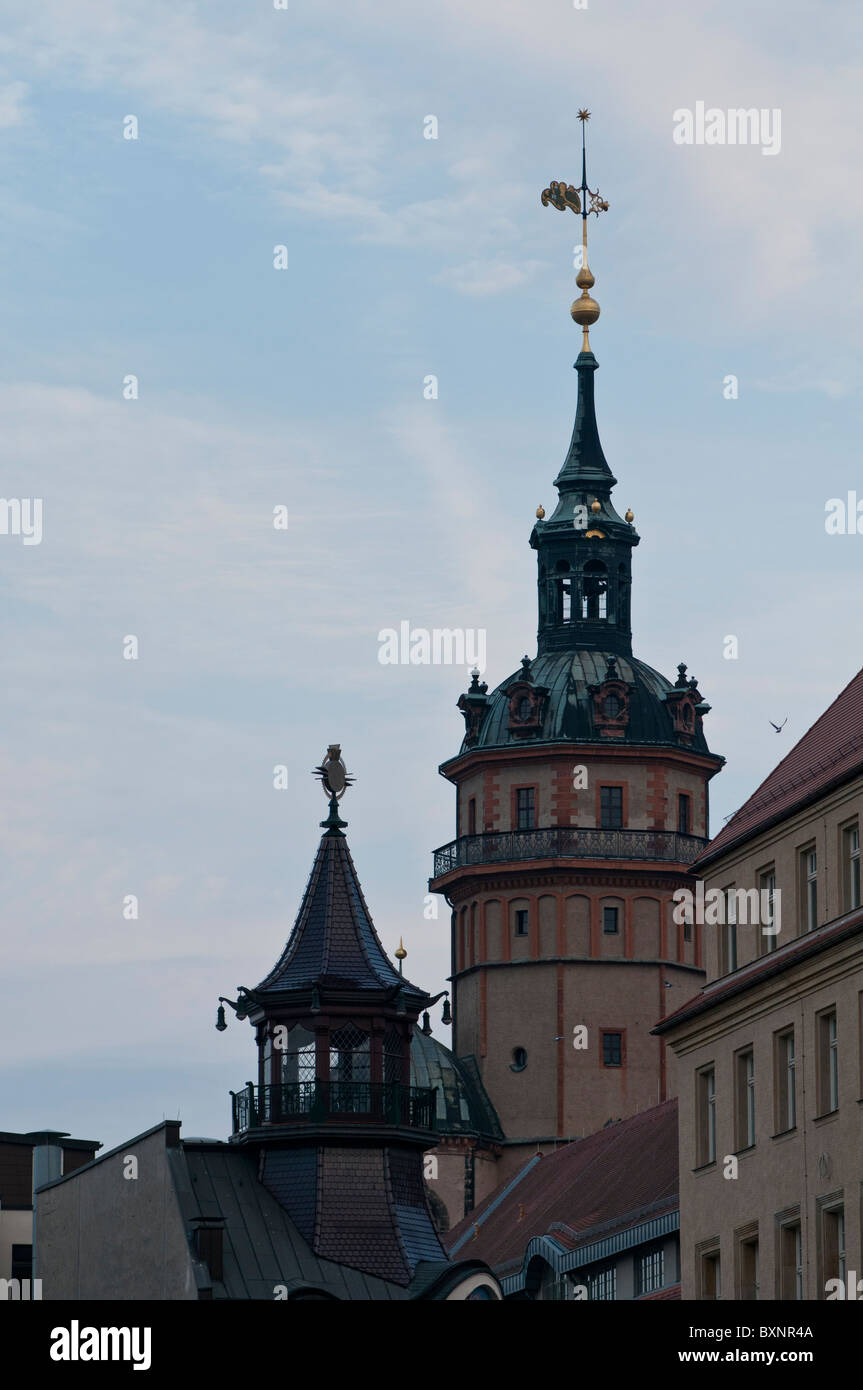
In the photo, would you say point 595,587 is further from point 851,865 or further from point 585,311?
point 851,865

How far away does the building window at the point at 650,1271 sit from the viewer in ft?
328

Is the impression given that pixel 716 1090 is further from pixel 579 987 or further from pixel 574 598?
pixel 574 598

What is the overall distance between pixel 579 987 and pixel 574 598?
55.4 feet

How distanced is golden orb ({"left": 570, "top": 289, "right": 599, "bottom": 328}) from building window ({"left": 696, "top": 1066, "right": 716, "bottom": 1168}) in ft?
248

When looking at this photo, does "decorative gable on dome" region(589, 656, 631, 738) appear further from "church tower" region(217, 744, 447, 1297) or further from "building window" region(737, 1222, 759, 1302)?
"building window" region(737, 1222, 759, 1302)

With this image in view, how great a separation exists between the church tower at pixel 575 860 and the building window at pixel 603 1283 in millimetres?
25758

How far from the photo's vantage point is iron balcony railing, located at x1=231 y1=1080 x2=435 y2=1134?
85.3m

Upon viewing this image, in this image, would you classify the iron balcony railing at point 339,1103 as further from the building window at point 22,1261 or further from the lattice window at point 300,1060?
the building window at point 22,1261

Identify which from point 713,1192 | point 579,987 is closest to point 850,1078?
point 713,1192

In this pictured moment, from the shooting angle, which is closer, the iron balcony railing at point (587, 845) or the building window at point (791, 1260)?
the building window at point (791, 1260)

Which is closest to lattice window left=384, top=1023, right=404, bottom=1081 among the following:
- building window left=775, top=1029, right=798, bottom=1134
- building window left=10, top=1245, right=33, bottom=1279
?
building window left=775, top=1029, right=798, bottom=1134

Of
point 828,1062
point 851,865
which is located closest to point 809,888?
point 851,865

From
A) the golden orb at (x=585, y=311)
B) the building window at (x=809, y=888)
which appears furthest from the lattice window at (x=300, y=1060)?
the golden orb at (x=585, y=311)
